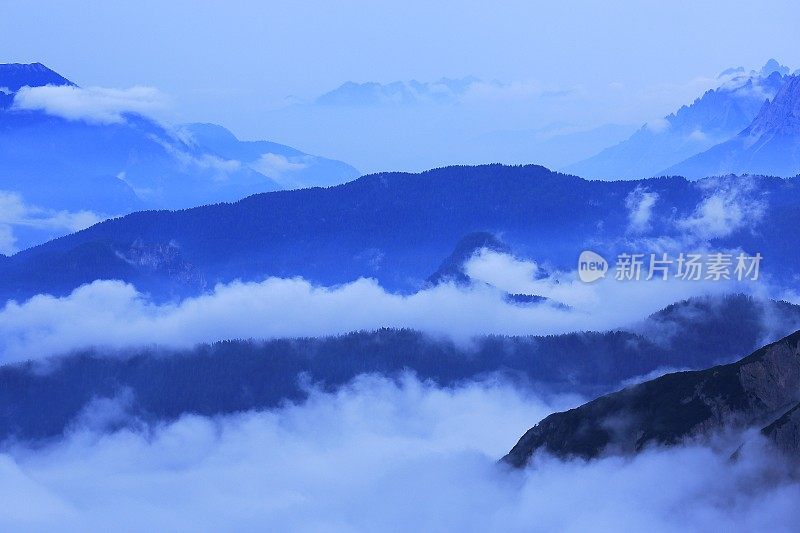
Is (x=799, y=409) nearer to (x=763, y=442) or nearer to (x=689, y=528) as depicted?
(x=763, y=442)

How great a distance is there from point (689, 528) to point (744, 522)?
428 inches

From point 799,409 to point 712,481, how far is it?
46.4 feet

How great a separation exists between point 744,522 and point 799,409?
17.3m

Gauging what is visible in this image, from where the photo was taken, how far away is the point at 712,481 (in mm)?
199250

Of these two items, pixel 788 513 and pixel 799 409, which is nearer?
pixel 788 513

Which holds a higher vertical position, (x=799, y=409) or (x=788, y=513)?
(x=799, y=409)

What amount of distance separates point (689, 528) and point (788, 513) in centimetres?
1668

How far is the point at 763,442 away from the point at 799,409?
19.7 feet

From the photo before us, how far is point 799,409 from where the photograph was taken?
195625 millimetres

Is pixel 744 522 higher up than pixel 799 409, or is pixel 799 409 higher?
pixel 799 409

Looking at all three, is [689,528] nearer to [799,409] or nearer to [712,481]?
[712,481]

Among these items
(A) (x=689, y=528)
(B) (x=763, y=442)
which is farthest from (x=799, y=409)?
(A) (x=689, y=528)

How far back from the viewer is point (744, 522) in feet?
615

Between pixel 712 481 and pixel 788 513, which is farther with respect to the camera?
pixel 712 481
